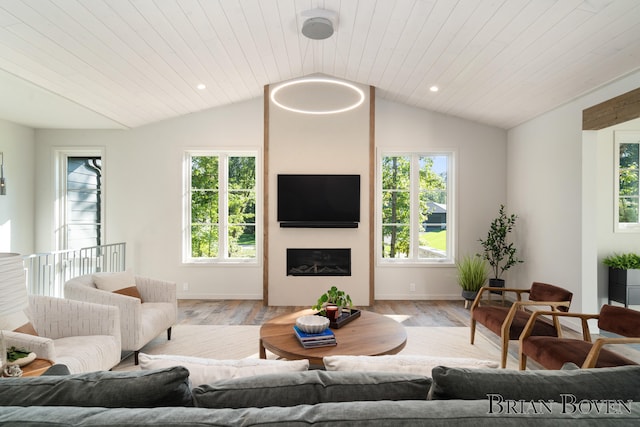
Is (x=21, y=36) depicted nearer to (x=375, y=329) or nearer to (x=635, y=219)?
(x=375, y=329)

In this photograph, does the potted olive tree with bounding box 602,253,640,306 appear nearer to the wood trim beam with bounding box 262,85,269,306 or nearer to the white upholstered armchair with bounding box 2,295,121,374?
the wood trim beam with bounding box 262,85,269,306

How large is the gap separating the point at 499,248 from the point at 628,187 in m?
1.71

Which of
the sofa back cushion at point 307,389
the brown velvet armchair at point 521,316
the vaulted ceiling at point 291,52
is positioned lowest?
the brown velvet armchair at point 521,316

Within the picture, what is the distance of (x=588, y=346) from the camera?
2.33 metres

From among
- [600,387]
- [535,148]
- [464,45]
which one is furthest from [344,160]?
[600,387]

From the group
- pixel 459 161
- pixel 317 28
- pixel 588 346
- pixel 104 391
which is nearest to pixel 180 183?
pixel 317 28

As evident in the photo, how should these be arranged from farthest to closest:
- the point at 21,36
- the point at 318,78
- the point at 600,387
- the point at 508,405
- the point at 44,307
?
the point at 318,78 → the point at 21,36 → the point at 44,307 → the point at 600,387 → the point at 508,405

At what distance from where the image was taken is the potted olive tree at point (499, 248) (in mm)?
4852

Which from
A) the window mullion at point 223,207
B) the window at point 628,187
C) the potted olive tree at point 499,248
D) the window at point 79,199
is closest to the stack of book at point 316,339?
the window mullion at point 223,207

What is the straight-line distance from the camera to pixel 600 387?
1054mm

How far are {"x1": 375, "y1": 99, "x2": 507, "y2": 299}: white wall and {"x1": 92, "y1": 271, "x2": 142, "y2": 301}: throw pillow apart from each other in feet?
11.1

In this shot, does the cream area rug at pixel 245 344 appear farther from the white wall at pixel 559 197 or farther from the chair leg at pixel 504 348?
the white wall at pixel 559 197

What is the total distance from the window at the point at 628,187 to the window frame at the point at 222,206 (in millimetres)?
4888

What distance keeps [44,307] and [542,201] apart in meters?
5.38
